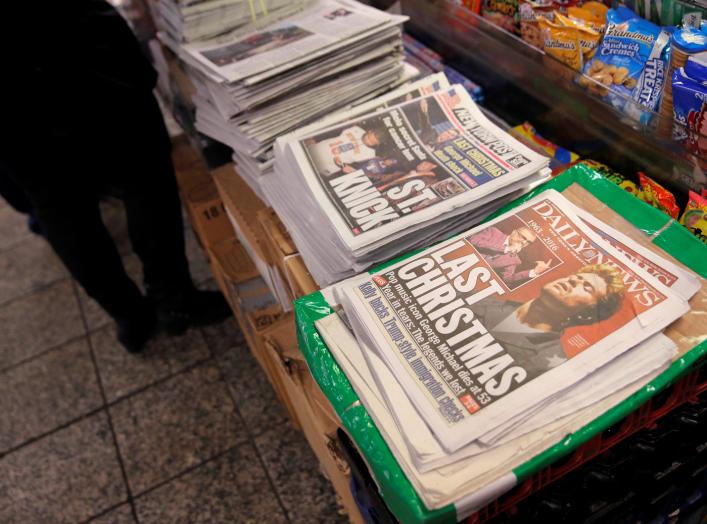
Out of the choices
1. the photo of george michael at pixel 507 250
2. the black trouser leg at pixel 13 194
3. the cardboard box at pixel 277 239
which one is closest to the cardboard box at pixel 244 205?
the cardboard box at pixel 277 239

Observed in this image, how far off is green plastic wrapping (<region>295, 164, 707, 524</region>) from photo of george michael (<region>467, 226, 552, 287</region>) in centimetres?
9

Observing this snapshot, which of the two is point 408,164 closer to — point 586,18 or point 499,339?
point 499,339

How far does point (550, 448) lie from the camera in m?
0.58

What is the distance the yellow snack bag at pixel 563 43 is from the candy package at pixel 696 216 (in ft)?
1.08

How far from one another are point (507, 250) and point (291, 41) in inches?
28.0

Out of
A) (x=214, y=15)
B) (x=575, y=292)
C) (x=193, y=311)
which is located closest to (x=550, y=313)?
(x=575, y=292)

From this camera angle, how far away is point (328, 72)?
3.67 ft

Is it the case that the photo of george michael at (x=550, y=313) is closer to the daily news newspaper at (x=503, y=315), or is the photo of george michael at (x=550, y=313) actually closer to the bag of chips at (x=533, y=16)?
the daily news newspaper at (x=503, y=315)

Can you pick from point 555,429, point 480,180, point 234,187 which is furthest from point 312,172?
point 555,429

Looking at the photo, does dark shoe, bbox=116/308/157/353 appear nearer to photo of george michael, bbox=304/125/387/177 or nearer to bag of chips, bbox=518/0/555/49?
photo of george michael, bbox=304/125/387/177

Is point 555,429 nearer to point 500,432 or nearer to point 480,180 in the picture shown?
point 500,432

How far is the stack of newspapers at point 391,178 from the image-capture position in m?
0.82

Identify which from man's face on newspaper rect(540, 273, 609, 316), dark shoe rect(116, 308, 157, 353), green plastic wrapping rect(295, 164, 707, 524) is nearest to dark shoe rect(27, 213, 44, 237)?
dark shoe rect(116, 308, 157, 353)

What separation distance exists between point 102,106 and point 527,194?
1024 millimetres
